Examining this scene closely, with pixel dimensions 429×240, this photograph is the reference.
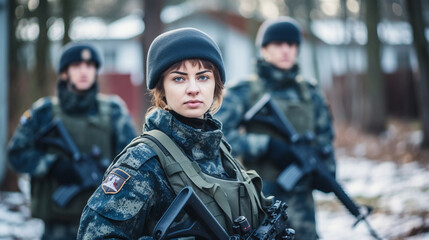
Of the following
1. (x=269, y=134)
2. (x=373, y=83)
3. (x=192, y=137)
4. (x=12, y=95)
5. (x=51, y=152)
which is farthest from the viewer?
(x=373, y=83)

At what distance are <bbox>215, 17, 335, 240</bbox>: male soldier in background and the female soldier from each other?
1528 mm

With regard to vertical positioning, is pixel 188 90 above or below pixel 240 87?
above

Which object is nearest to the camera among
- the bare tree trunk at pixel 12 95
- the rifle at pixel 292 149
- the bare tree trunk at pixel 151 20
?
the rifle at pixel 292 149

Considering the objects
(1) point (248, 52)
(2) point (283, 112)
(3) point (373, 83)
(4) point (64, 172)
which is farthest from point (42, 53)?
(1) point (248, 52)

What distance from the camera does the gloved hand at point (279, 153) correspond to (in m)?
3.67

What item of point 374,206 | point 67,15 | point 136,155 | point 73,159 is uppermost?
point 67,15

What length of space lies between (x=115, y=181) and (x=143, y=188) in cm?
11

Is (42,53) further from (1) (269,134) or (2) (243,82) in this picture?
(1) (269,134)

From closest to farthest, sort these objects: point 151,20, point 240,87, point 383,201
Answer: point 240,87 → point 151,20 → point 383,201

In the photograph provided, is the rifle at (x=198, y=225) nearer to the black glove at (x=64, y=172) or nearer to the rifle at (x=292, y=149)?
the rifle at (x=292, y=149)

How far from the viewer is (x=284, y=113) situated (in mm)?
3834

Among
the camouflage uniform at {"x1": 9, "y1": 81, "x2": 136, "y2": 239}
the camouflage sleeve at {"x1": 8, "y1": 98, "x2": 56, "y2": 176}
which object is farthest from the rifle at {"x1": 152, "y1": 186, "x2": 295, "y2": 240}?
the camouflage sleeve at {"x1": 8, "y1": 98, "x2": 56, "y2": 176}

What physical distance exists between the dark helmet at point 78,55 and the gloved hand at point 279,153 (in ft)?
5.49

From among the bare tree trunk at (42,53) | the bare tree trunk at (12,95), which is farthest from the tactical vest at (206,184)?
the bare tree trunk at (42,53)
